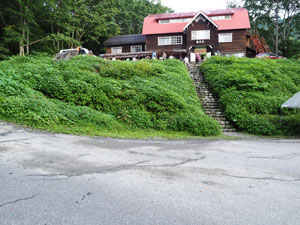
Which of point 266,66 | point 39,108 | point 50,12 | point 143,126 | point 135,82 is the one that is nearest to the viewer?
point 39,108

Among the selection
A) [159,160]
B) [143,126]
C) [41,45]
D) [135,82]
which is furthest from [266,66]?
[41,45]

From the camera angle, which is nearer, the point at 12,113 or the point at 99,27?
the point at 12,113

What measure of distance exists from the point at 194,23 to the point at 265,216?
32.3 m

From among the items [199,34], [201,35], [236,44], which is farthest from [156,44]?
[236,44]

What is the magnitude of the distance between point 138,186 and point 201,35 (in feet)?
103

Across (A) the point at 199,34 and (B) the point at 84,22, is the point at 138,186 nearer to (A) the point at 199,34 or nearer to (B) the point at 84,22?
(A) the point at 199,34

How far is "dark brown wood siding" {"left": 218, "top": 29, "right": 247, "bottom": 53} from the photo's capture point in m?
31.2

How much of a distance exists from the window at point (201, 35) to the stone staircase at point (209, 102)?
502 inches

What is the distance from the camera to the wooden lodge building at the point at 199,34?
31062 mm

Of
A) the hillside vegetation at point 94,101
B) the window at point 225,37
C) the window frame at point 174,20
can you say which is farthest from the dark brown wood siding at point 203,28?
the hillside vegetation at point 94,101

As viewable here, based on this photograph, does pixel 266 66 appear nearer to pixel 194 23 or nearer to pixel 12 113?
pixel 194 23

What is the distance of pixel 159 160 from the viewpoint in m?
5.59

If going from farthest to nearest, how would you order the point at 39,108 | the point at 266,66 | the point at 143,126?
the point at 266,66 < the point at 143,126 < the point at 39,108

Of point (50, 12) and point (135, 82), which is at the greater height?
point (50, 12)
